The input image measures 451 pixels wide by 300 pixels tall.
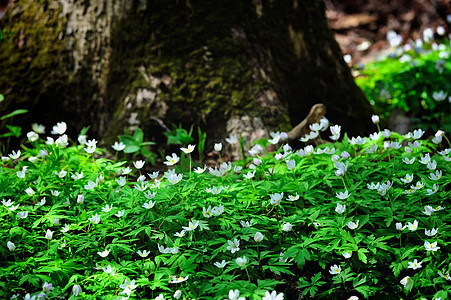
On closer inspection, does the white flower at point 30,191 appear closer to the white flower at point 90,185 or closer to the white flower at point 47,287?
the white flower at point 90,185

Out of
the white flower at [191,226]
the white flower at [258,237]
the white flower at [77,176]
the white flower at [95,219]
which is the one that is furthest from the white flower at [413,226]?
the white flower at [77,176]

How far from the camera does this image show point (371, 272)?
2.24 m

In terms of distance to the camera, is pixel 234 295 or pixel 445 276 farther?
pixel 445 276

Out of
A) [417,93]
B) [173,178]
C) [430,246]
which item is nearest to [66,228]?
[173,178]

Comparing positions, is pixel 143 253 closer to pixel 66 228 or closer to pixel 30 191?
pixel 66 228

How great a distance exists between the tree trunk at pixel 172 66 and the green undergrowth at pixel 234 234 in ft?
3.73

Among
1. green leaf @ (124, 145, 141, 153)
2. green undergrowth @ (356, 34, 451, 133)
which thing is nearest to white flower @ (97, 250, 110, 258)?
green leaf @ (124, 145, 141, 153)

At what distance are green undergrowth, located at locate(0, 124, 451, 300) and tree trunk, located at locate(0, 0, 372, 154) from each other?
114 centimetres

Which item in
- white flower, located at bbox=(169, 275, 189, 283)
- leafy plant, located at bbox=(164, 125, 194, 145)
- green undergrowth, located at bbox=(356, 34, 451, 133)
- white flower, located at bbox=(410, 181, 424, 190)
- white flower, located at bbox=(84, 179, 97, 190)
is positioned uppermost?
white flower, located at bbox=(84, 179, 97, 190)

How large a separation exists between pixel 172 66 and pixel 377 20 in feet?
22.4

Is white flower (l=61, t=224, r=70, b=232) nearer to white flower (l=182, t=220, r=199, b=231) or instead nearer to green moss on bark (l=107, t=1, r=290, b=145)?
white flower (l=182, t=220, r=199, b=231)

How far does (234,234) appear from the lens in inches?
96.3

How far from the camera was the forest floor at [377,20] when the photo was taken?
28.8 ft

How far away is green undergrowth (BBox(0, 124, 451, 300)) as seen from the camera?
2197 mm
